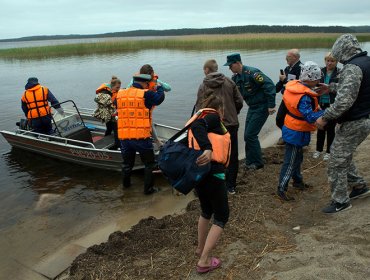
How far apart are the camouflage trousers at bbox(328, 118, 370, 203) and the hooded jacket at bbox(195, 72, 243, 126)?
1450 millimetres

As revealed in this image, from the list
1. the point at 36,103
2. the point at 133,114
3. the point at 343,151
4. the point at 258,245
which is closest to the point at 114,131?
the point at 36,103

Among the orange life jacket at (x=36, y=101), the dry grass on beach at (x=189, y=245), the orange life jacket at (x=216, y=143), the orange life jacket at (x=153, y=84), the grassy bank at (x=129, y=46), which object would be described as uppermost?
the grassy bank at (x=129, y=46)

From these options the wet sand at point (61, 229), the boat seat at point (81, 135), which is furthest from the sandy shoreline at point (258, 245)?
the boat seat at point (81, 135)

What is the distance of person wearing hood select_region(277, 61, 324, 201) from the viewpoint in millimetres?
4152

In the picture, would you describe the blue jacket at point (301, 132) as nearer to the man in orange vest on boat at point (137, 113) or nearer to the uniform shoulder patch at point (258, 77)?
the uniform shoulder patch at point (258, 77)

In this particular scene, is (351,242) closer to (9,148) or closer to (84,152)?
(84,152)

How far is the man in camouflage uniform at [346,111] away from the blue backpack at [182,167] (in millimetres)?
1662

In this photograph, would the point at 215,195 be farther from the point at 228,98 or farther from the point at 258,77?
the point at 258,77

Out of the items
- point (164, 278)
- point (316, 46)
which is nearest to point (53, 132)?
point (164, 278)

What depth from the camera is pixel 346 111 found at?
3.76 metres

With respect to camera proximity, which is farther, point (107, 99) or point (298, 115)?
point (107, 99)

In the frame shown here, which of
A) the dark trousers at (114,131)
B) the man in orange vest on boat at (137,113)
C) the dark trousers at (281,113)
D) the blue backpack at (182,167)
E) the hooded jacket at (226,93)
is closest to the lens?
the blue backpack at (182,167)

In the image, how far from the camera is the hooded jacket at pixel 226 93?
454 cm

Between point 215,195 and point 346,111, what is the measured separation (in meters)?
1.73
